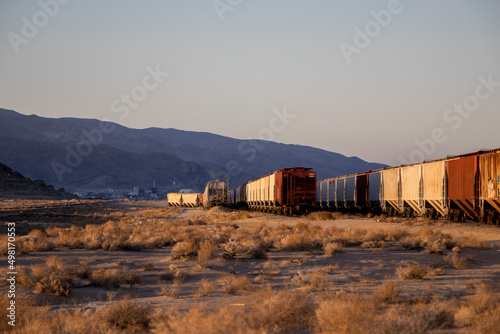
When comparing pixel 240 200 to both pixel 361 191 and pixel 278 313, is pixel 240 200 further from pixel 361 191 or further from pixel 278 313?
pixel 278 313

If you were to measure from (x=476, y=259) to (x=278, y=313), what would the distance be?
9.66 metres

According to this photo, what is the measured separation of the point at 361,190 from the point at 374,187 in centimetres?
326

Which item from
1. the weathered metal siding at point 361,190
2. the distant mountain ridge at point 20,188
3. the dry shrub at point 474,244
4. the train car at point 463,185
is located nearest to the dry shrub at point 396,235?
the dry shrub at point 474,244

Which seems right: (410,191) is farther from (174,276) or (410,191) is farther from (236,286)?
(236,286)

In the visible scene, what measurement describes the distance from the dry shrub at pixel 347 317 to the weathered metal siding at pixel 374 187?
31766 millimetres

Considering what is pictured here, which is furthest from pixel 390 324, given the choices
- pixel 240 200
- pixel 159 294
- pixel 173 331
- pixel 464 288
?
pixel 240 200

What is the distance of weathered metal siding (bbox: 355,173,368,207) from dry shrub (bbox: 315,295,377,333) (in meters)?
35.2

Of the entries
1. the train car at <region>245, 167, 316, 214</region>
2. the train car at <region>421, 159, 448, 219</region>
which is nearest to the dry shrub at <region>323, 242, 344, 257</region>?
the train car at <region>421, 159, 448, 219</region>

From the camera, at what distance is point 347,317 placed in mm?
6566

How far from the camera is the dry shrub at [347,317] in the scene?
6.43 meters

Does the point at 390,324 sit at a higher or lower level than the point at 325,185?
lower

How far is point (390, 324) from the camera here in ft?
21.4

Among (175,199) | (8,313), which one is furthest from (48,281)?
(175,199)

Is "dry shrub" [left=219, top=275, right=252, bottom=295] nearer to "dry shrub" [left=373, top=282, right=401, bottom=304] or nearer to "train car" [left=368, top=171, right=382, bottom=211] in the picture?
"dry shrub" [left=373, top=282, right=401, bottom=304]
